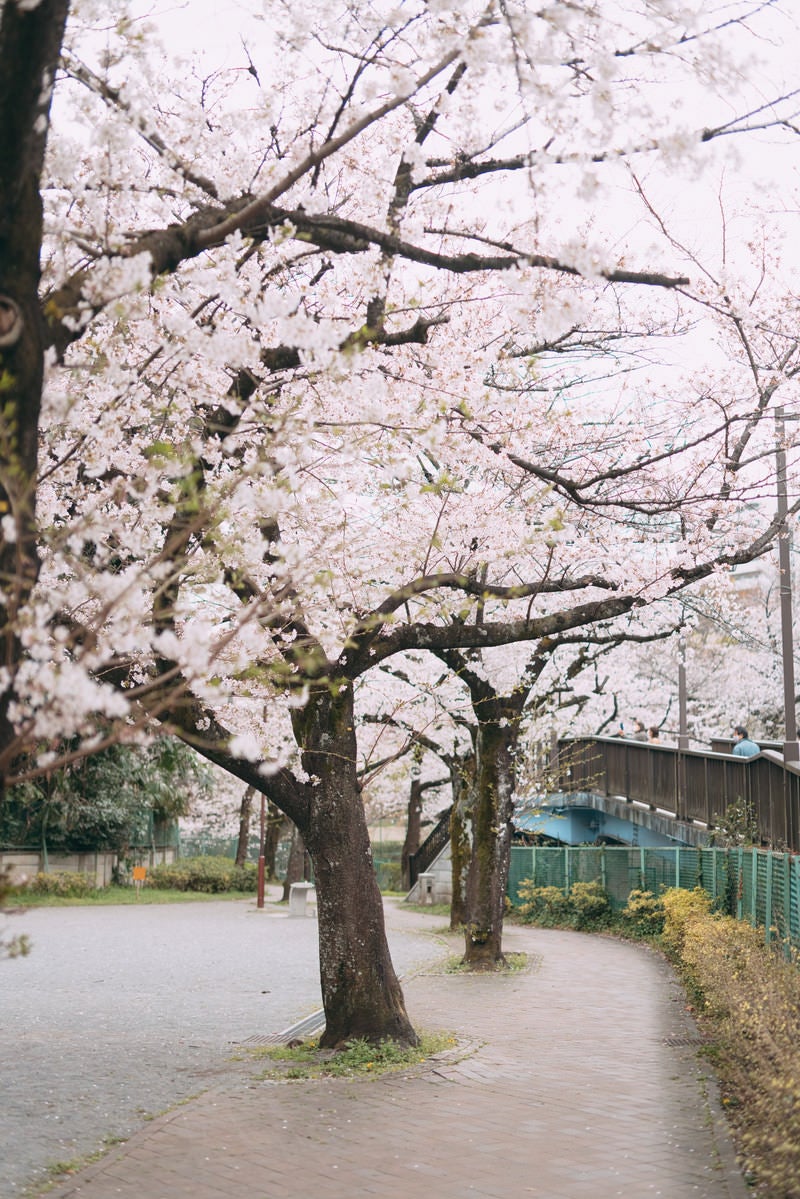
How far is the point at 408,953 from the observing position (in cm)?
2025

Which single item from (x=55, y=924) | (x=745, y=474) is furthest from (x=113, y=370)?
(x=55, y=924)

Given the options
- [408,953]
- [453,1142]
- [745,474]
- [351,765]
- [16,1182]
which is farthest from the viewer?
[408,953]

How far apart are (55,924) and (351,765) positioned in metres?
17.5

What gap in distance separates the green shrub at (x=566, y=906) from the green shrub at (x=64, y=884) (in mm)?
12472

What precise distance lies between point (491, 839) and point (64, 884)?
1877 cm

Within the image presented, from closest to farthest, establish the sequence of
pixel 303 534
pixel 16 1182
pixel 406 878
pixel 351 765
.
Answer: pixel 16 1182
pixel 351 765
pixel 303 534
pixel 406 878

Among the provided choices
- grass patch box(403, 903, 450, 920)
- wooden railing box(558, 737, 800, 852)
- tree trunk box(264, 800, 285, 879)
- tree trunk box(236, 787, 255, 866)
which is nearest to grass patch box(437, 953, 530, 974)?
wooden railing box(558, 737, 800, 852)

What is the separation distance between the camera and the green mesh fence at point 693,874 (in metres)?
11.8

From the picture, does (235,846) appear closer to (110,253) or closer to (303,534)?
(303,534)

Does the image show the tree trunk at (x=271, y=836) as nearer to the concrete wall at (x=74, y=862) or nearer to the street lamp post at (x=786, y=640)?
the concrete wall at (x=74, y=862)

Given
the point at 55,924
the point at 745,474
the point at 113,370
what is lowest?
the point at 55,924

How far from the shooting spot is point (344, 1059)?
31.9 feet

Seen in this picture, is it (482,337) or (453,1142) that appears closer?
(453,1142)

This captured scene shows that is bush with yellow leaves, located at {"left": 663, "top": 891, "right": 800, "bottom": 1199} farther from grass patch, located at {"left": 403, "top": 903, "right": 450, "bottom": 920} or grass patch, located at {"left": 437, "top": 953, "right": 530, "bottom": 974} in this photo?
grass patch, located at {"left": 403, "top": 903, "right": 450, "bottom": 920}
